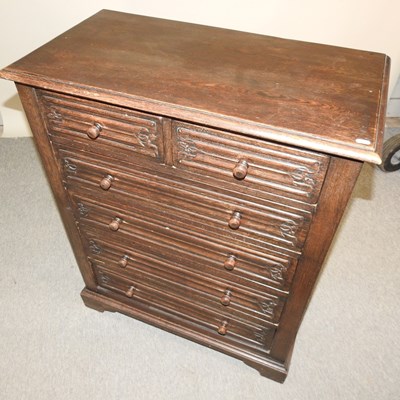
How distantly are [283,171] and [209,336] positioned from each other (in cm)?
90

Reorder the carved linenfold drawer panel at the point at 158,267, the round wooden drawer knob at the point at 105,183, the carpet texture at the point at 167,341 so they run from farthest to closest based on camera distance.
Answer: the carpet texture at the point at 167,341
the carved linenfold drawer panel at the point at 158,267
the round wooden drawer knob at the point at 105,183

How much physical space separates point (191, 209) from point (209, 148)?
9.3 inches

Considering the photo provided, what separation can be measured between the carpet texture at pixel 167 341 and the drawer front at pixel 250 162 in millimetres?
956

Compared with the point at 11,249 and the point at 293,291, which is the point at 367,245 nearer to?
the point at 293,291

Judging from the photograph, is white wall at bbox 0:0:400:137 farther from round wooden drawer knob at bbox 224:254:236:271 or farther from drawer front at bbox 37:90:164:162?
round wooden drawer knob at bbox 224:254:236:271

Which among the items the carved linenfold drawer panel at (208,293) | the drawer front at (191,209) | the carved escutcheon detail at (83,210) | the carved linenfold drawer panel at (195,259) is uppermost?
the drawer front at (191,209)

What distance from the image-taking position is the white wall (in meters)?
1.99

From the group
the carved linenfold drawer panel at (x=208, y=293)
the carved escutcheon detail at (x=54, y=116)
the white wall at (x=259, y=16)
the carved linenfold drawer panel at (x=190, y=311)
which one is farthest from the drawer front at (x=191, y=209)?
the white wall at (x=259, y=16)

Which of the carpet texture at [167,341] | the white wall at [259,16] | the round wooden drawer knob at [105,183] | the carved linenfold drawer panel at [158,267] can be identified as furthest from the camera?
the white wall at [259,16]

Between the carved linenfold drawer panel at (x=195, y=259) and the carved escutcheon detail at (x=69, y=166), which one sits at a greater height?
the carved escutcheon detail at (x=69, y=166)

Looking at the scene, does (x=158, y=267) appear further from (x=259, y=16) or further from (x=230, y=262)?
(x=259, y=16)

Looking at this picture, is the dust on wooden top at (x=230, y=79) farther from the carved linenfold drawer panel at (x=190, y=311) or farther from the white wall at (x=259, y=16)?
the white wall at (x=259, y=16)

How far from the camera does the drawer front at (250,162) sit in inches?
33.5

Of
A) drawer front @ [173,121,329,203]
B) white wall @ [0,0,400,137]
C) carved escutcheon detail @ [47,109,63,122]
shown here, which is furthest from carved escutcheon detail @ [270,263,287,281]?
white wall @ [0,0,400,137]
